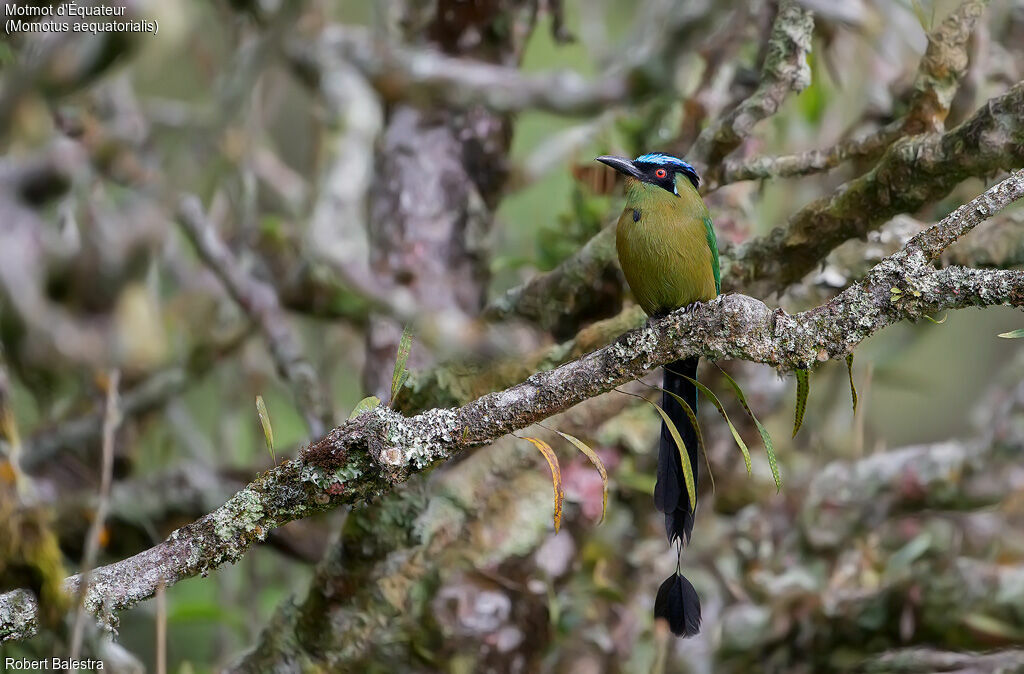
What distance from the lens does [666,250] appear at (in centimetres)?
260

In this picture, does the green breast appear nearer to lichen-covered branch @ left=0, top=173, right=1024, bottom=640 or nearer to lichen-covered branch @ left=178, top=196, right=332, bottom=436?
lichen-covered branch @ left=0, top=173, right=1024, bottom=640

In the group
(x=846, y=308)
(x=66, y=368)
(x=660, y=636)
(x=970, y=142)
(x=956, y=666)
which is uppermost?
(x=970, y=142)

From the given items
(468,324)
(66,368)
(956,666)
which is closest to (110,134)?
(66,368)

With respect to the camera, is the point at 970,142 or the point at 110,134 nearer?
the point at 970,142

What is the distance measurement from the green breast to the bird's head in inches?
2.0

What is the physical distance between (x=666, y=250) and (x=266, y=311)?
62.2 inches

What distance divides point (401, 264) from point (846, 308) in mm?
2239

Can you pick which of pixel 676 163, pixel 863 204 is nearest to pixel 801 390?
pixel 863 204

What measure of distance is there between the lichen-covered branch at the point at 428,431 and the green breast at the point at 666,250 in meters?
0.68

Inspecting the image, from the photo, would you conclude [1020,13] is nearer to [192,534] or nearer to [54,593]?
[192,534]

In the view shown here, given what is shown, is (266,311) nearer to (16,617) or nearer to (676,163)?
(676,163)

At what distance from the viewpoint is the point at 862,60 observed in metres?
4.62

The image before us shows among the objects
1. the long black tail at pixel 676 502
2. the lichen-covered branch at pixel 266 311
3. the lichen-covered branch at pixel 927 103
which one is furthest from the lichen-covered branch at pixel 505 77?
the long black tail at pixel 676 502

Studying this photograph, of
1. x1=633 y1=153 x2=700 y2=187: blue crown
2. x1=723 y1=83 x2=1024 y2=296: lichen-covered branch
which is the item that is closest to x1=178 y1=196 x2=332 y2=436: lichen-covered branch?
x1=633 y1=153 x2=700 y2=187: blue crown
